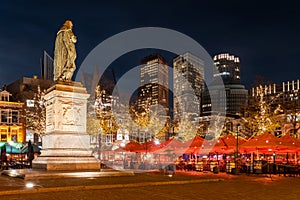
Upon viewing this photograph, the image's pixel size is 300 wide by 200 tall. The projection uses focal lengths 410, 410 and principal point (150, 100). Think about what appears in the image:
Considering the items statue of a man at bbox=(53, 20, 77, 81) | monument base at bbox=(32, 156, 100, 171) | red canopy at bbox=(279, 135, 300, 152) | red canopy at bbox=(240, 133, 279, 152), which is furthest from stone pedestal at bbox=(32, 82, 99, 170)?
red canopy at bbox=(279, 135, 300, 152)

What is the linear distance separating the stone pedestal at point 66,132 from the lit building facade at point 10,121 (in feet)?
163

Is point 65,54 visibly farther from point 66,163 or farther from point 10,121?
point 10,121

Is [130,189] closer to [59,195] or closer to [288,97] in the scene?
[59,195]

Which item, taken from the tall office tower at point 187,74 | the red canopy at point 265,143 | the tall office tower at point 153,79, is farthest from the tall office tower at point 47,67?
the tall office tower at point 187,74

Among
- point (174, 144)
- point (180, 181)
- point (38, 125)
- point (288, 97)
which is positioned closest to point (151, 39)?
point (174, 144)

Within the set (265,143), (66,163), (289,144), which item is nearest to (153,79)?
(265,143)

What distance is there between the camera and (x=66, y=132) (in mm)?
19984

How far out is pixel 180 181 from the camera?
16984 mm

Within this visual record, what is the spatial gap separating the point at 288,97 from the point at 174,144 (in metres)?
97.1

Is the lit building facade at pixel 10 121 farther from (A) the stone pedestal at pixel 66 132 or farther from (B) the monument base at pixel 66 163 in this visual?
(B) the monument base at pixel 66 163

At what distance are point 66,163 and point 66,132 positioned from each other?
1551 millimetres

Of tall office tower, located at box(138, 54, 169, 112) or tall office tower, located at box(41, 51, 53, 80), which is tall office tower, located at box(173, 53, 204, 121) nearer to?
tall office tower, located at box(138, 54, 169, 112)

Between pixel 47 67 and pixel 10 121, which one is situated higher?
pixel 47 67

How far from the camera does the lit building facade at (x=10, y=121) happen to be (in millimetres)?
67000
